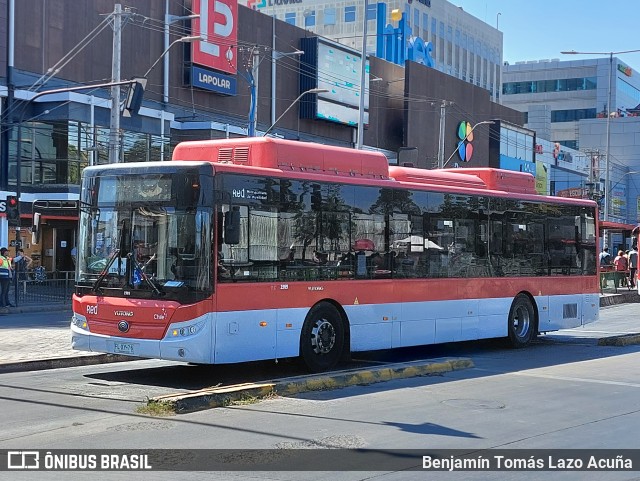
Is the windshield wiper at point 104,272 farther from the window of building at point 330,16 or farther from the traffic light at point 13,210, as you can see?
the window of building at point 330,16

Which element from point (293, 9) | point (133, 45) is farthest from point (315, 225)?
point (293, 9)

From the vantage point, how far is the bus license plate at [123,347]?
1307cm

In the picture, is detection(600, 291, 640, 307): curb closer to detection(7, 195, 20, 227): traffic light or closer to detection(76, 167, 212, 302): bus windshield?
detection(7, 195, 20, 227): traffic light

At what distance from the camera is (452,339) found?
Answer: 17531 millimetres

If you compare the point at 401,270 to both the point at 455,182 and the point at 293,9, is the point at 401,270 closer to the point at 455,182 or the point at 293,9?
the point at 455,182

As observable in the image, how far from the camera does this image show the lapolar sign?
2005 inches

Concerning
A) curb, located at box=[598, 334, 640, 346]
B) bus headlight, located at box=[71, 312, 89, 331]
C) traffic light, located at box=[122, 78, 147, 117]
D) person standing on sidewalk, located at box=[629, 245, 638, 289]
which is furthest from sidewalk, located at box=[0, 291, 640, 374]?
person standing on sidewalk, located at box=[629, 245, 638, 289]

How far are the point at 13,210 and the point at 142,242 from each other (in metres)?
20.1

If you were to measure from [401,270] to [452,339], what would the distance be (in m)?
2.14

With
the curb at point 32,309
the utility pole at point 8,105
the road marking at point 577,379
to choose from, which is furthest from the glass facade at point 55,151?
the road marking at point 577,379

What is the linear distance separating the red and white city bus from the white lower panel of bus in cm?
2

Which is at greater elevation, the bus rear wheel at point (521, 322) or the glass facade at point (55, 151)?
the glass facade at point (55, 151)

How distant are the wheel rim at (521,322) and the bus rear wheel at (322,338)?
562 cm

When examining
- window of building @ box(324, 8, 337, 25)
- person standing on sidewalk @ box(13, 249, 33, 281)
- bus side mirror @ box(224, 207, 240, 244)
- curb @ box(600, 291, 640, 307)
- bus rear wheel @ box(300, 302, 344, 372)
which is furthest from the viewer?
window of building @ box(324, 8, 337, 25)
